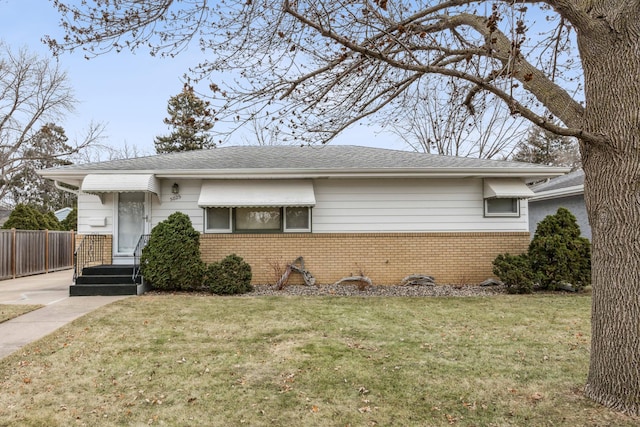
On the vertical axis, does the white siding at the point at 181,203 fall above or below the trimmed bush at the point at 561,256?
above

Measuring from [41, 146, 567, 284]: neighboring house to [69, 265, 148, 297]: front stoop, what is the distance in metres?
0.79

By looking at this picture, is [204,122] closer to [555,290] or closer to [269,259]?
[269,259]

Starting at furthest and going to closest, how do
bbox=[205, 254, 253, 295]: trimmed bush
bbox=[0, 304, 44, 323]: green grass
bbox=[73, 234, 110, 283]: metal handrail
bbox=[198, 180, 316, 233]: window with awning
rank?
bbox=[73, 234, 110, 283]: metal handrail < bbox=[198, 180, 316, 233]: window with awning < bbox=[205, 254, 253, 295]: trimmed bush < bbox=[0, 304, 44, 323]: green grass

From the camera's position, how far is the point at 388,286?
1109 cm

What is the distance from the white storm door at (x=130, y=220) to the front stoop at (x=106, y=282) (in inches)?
35.4

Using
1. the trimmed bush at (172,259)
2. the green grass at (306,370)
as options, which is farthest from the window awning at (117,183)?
the green grass at (306,370)

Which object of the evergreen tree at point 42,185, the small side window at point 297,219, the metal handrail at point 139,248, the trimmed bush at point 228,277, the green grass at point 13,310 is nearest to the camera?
the green grass at point 13,310

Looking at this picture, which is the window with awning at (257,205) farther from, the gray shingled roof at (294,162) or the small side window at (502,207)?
the small side window at (502,207)

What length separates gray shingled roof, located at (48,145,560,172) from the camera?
35.6 ft

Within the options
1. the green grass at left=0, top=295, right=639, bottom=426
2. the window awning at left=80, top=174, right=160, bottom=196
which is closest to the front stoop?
the green grass at left=0, top=295, right=639, bottom=426

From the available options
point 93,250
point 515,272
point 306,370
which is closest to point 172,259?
point 93,250

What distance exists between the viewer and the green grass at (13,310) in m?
7.36

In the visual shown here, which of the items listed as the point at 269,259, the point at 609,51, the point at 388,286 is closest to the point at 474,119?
the point at 609,51

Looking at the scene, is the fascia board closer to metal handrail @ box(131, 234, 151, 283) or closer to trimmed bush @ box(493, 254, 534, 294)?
metal handrail @ box(131, 234, 151, 283)
